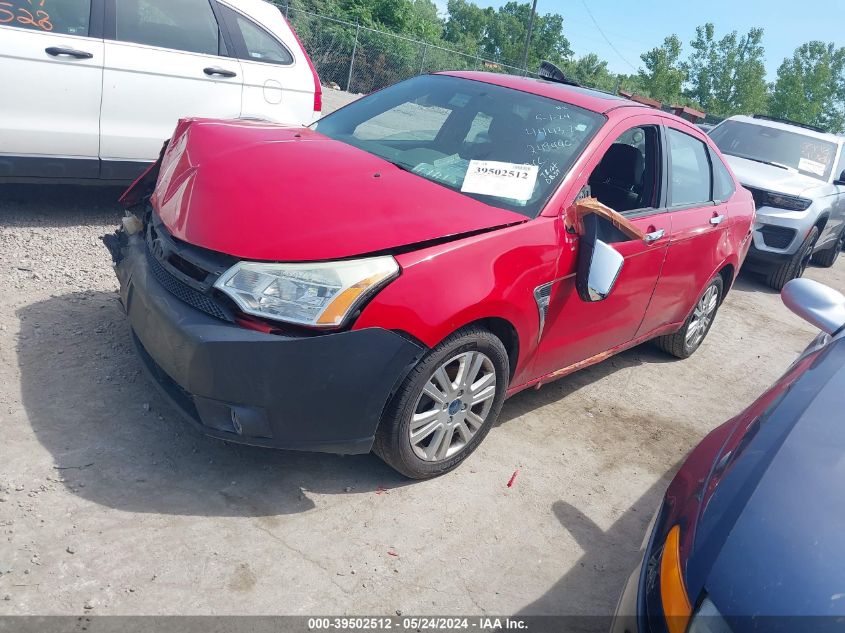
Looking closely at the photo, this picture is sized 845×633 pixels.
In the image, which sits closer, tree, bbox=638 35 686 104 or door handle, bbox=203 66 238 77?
door handle, bbox=203 66 238 77

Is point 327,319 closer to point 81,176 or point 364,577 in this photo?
point 364,577

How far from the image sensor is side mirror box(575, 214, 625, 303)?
354 centimetres

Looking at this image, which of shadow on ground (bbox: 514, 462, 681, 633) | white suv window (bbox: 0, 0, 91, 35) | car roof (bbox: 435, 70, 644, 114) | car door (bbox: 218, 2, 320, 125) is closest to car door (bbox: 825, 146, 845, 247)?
car roof (bbox: 435, 70, 644, 114)

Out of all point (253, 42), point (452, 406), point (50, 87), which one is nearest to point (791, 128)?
point (253, 42)

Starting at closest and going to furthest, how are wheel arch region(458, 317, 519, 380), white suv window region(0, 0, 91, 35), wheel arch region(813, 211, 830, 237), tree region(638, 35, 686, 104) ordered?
wheel arch region(458, 317, 519, 380)
white suv window region(0, 0, 91, 35)
wheel arch region(813, 211, 830, 237)
tree region(638, 35, 686, 104)

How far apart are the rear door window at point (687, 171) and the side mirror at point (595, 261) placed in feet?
3.65

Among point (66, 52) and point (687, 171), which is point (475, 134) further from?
point (66, 52)

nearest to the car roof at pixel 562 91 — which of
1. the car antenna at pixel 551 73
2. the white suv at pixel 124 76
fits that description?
the car antenna at pixel 551 73

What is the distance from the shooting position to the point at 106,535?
266 cm

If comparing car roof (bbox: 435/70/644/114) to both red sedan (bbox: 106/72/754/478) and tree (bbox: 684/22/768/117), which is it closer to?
red sedan (bbox: 106/72/754/478)

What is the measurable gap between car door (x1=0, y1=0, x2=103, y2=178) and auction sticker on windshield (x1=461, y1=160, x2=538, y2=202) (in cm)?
306

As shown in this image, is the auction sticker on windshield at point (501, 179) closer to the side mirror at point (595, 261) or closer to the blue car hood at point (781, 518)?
the side mirror at point (595, 261)

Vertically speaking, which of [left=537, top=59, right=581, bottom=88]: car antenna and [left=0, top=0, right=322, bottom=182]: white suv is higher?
[left=537, top=59, right=581, bottom=88]: car antenna

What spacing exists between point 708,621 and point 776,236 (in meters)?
7.35
